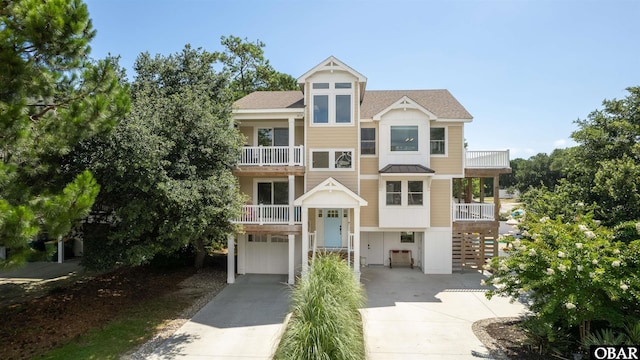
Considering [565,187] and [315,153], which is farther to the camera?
[315,153]

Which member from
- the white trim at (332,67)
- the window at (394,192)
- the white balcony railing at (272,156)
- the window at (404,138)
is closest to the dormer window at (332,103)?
the white trim at (332,67)

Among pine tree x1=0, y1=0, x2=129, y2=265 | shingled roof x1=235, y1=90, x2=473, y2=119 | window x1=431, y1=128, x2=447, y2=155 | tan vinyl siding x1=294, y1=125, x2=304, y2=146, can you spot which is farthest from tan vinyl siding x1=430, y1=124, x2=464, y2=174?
pine tree x1=0, y1=0, x2=129, y2=265

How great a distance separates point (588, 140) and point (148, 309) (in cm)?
1732

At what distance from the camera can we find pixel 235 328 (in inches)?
393

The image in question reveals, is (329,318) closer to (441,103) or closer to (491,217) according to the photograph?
(491,217)

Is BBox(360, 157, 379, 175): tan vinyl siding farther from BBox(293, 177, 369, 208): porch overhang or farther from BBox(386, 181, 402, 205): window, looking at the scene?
BBox(293, 177, 369, 208): porch overhang

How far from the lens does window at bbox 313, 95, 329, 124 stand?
15508 millimetres

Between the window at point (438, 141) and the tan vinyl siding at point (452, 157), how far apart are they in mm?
238

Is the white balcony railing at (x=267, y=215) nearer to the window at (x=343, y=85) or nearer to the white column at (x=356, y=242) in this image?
the white column at (x=356, y=242)

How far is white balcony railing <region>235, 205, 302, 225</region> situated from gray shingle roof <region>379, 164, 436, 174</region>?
4841 mm

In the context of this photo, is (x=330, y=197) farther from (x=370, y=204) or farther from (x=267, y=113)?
(x=267, y=113)

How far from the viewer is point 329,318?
7.04 metres

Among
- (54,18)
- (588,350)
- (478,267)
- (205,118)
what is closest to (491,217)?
(478,267)

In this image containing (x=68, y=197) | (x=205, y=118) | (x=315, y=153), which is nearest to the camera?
(x=68, y=197)
